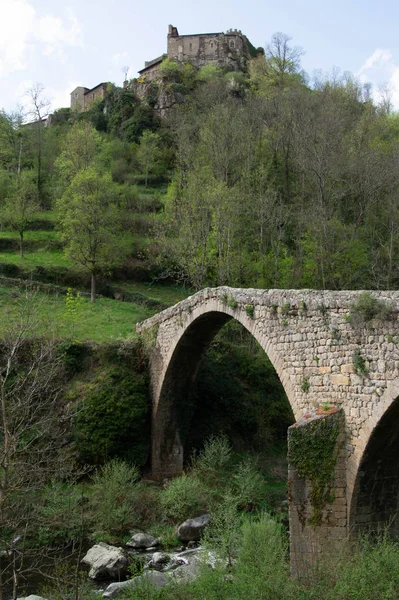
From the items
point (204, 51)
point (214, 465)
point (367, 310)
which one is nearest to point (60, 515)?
point (214, 465)

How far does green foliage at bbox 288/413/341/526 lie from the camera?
32.4 ft

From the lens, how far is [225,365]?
20969 mm

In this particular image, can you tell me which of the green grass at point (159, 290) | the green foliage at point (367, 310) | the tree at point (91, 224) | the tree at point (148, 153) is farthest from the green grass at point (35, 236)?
the green foliage at point (367, 310)

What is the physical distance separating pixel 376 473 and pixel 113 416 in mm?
9351

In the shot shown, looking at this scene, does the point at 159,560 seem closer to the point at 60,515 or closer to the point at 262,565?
the point at 60,515

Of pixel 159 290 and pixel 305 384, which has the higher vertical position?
pixel 159 290

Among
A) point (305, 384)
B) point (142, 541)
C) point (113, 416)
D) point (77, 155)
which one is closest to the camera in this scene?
point (305, 384)

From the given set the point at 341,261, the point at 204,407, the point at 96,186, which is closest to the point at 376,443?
the point at 204,407

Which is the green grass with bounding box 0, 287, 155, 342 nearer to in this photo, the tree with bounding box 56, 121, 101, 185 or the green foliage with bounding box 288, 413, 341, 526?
the tree with bounding box 56, 121, 101, 185

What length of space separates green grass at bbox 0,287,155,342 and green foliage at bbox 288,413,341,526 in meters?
10.3

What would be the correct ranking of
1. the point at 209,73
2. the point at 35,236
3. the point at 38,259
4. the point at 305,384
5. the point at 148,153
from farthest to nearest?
the point at 209,73, the point at 148,153, the point at 35,236, the point at 38,259, the point at 305,384

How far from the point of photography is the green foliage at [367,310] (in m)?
9.31

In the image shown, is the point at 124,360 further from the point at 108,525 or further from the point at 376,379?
the point at 376,379

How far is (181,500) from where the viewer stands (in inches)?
588
